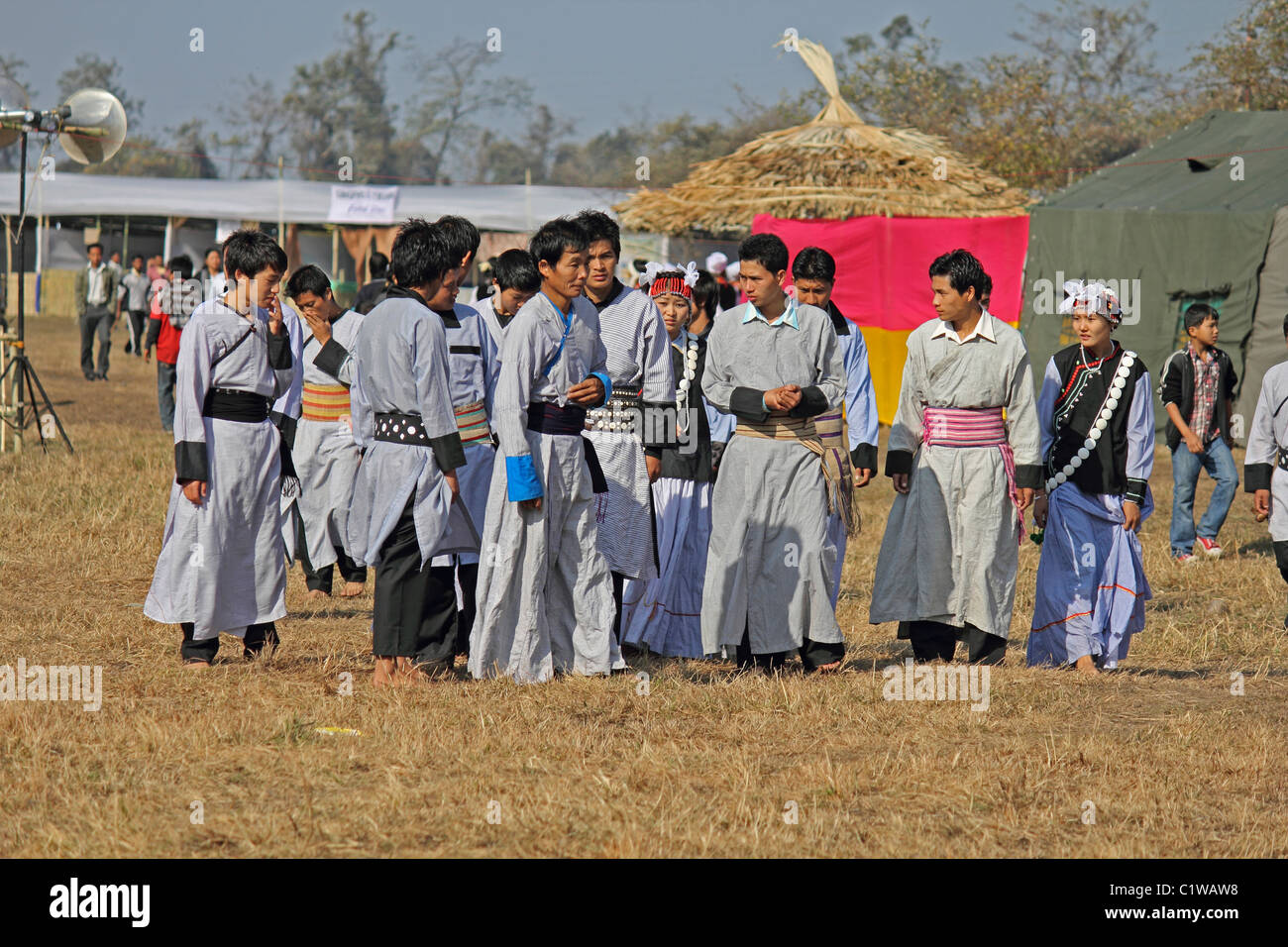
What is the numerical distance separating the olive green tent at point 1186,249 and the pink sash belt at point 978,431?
8.20 meters

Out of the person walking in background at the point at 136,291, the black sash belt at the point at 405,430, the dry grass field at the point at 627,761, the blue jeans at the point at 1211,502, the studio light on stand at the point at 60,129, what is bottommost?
the dry grass field at the point at 627,761

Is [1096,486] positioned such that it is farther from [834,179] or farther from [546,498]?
[834,179]

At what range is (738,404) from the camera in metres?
6.46

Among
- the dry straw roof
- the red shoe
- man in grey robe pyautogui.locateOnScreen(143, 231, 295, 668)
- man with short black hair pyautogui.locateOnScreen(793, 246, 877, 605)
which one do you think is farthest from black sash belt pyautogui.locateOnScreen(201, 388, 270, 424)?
the dry straw roof

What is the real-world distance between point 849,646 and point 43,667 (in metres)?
3.78

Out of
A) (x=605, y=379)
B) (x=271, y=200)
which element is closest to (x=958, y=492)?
(x=605, y=379)

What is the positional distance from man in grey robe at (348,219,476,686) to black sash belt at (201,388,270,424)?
0.56m

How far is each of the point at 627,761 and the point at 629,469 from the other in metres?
1.80

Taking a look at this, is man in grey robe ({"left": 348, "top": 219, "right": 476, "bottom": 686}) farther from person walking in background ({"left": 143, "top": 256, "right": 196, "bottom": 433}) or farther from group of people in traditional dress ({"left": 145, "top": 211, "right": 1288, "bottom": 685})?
person walking in background ({"left": 143, "top": 256, "right": 196, "bottom": 433})

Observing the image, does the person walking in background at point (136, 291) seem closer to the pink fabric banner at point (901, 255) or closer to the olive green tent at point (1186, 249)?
the pink fabric banner at point (901, 255)

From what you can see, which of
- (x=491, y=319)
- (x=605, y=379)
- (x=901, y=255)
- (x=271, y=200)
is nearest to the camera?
(x=605, y=379)

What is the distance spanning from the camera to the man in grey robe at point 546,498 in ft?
19.6

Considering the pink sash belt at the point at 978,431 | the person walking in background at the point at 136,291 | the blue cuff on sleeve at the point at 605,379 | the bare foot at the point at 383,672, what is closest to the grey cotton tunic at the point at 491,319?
the blue cuff on sleeve at the point at 605,379

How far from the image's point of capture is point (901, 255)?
52.9ft
